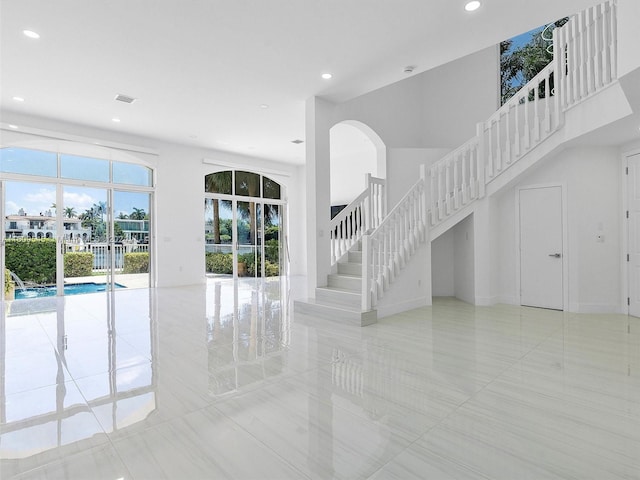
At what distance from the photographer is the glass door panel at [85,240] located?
7348 mm

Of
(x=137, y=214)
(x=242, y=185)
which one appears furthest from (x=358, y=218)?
(x=137, y=214)

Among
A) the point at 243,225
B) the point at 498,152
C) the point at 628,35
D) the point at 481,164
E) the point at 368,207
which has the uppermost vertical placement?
the point at 628,35

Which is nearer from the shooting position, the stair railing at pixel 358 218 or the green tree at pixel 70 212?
the stair railing at pixel 358 218

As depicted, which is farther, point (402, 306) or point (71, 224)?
point (71, 224)

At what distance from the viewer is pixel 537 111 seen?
5371 millimetres

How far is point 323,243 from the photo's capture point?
5746mm

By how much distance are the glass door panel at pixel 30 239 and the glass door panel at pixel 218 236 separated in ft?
11.1

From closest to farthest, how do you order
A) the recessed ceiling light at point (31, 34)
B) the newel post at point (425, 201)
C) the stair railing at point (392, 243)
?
the recessed ceiling light at point (31, 34) < the stair railing at point (392, 243) < the newel post at point (425, 201)

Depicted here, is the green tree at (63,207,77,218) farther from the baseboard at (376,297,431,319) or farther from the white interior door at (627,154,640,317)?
the white interior door at (627,154,640,317)

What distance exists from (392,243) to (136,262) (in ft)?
20.6

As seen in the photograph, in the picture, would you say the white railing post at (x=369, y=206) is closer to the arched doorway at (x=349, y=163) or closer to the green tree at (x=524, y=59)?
the arched doorway at (x=349, y=163)

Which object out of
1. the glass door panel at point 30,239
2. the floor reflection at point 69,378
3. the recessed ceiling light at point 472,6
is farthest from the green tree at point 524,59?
the glass door panel at point 30,239

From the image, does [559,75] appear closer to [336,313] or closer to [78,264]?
[336,313]

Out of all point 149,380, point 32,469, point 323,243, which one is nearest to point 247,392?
point 149,380
